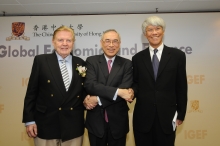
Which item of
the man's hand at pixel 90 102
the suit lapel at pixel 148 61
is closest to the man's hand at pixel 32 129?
the man's hand at pixel 90 102

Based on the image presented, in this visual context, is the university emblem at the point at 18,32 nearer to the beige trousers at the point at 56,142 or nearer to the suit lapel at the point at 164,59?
the beige trousers at the point at 56,142

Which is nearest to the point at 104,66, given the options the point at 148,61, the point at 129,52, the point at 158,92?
the point at 148,61

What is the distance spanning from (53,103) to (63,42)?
0.64 meters

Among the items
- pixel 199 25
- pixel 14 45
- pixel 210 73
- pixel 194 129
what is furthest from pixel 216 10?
pixel 14 45

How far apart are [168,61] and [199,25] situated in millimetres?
2106

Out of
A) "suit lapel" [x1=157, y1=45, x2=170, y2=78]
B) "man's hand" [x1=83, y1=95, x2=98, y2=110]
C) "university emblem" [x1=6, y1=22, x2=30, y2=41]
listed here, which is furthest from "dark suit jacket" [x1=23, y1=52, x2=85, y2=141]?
"university emblem" [x1=6, y1=22, x2=30, y2=41]

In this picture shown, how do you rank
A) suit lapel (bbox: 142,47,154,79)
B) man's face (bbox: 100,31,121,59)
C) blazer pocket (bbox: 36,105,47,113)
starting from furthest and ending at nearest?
man's face (bbox: 100,31,121,59) → suit lapel (bbox: 142,47,154,79) → blazer pocket (bbox: 36,105,47,113)

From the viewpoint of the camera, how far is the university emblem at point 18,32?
3.62m

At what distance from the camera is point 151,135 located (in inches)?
77.5

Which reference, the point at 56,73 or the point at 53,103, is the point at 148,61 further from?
the point at 53,103

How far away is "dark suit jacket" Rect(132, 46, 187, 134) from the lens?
1.91m

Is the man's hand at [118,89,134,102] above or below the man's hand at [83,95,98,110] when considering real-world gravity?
above

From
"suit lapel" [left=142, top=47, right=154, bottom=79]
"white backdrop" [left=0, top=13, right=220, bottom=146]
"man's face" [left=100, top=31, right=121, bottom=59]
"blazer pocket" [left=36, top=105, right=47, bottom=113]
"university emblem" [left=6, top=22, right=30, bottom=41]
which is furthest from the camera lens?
"university emblem" [left=6, top=22, right=30, bottom=41]

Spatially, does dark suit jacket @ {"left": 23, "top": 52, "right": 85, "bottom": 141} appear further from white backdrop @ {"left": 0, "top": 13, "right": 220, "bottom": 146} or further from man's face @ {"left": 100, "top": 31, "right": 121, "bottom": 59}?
white backdrop @ {"left": 0, "top": 13, "right": 220, "bottom": 146}
